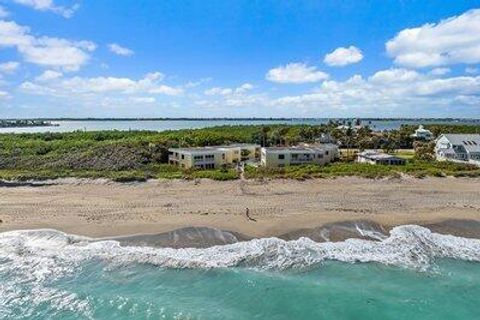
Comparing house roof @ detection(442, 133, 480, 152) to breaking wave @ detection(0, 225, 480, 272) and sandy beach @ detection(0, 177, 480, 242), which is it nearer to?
sandy beach @ detection(0, 177, 480, 242)

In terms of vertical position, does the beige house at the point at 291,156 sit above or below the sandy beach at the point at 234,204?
above

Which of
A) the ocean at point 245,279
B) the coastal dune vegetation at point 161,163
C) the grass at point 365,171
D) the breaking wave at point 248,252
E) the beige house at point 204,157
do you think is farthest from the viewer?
the beige house at point 204,157

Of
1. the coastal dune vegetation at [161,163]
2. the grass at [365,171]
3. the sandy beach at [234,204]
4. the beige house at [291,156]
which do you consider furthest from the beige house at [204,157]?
the sandy beach at [234,204]

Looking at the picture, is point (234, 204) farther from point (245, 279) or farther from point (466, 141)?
point (466, 141)

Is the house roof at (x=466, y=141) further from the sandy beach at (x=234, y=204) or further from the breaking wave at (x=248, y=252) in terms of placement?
the breaking wave at (x=248, y=252)

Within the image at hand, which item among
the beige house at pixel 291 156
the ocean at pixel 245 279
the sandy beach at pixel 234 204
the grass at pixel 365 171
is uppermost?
the beige house at pixel 291 156

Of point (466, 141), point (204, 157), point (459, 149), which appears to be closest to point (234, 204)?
point (204, 157)
